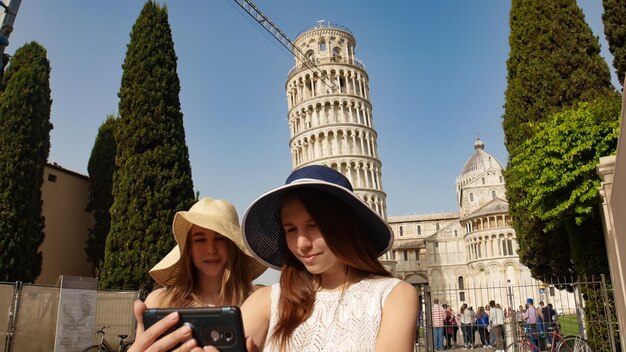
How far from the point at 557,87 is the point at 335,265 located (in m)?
12.7

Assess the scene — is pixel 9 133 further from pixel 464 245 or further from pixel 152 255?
pixel 464 245

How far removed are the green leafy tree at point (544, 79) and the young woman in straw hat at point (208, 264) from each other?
422 inches

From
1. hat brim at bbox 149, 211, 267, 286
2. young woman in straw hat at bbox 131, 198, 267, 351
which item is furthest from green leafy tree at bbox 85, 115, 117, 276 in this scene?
young woman in straw hat at bbox 131, 198, 267, 351

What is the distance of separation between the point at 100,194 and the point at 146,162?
412 cm

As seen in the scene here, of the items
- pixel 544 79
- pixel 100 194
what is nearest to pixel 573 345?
pixel 544 79

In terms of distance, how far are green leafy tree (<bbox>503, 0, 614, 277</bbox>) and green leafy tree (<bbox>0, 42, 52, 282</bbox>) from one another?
14.5 m

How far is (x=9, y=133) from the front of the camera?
15711mm

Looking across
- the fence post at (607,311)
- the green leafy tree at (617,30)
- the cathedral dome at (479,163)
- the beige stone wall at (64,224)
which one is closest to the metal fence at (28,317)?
the beige stone wall at (64,224)

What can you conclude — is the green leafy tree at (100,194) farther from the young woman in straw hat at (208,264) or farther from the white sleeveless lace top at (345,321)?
the white sleeveless lace top at (345,321)

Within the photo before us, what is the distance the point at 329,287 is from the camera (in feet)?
4.90

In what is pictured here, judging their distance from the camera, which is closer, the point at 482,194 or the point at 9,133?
the point at 9,133

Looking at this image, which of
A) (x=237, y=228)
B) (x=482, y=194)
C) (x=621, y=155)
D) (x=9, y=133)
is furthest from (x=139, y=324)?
(x=482, y=194)

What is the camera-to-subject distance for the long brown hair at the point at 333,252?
138cm

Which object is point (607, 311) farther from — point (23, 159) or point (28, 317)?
A: point (23, 159)
